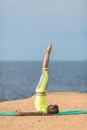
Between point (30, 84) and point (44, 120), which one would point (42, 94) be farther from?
point (30, 84)

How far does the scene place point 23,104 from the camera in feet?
70.5

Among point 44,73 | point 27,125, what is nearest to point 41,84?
point 44,73

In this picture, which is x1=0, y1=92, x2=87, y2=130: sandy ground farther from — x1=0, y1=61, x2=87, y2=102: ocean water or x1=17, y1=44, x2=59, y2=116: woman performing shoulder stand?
x1=0, y1=61, x2=87, y2=102: ocean water

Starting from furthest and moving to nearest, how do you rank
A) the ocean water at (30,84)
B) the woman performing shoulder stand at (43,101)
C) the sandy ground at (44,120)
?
the ocean water at (30,84) < the woman performing shoulder stand at (43,101) < the sandy ground at (44,120)

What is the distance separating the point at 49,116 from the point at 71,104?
3.52 metres

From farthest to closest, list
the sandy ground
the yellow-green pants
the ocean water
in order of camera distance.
→ 1. the ocean water
2. the yellow-green pants
3. the sandy ground

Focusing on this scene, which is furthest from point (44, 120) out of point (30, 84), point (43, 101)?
point (30, 84)

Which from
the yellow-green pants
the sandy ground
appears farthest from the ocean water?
the yellow-green pants

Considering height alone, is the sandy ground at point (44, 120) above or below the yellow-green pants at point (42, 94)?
below

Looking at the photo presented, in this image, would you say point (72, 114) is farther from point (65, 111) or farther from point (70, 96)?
point (70, 96)

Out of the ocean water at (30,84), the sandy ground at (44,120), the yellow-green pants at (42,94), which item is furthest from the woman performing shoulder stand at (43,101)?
the ocean water at (30,84)

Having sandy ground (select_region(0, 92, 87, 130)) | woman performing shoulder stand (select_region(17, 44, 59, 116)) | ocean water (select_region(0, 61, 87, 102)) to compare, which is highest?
woman performing shoulder stand (select_region(17, 44, 59, 116))

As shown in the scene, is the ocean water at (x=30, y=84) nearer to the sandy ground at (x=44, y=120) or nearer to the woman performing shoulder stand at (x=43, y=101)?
the sandy ground at (x=44, y=120)

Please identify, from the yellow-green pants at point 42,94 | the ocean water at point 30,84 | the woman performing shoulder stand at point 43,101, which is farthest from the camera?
the ocean water at point 30,84
